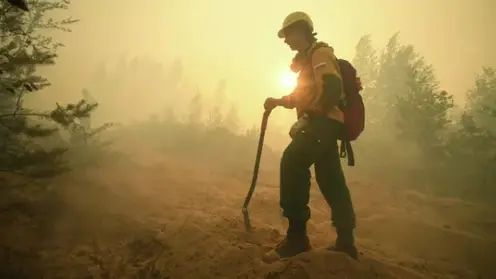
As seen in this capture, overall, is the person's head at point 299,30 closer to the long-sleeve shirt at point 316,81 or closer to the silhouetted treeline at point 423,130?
the long-sleeve shirt at point 316,81

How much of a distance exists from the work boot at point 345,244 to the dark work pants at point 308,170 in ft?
0.25

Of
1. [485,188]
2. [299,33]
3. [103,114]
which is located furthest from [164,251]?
[103,114]

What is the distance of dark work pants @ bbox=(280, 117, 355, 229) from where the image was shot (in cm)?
386

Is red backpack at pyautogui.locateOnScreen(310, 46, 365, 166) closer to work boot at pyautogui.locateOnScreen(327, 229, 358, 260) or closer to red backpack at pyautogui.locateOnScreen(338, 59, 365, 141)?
red backpack at pyautogui.locateOnScreen(338, 59, 365, 141)

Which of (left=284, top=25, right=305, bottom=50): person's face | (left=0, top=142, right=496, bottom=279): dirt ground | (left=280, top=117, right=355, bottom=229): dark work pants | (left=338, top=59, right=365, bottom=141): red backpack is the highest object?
(left=284, top=25, right=305, bottom=50): person's face

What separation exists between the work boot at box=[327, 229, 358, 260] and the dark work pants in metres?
0.08

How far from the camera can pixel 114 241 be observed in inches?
186

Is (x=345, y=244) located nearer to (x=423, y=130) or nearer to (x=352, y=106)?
(x=352, y=106)

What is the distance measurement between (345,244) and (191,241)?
→ 201 centimetres

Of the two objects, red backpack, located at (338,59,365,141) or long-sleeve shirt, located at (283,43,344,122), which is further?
red backpack, located at (338,59,365,141)

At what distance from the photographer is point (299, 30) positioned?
13.6 ft

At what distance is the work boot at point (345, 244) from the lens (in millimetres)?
3918

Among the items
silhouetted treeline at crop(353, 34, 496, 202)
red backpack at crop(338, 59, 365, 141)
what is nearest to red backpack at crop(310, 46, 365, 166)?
red backpack at crop(338, 59, 365, 141)

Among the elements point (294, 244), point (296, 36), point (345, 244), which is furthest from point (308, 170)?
point (296, 36)
